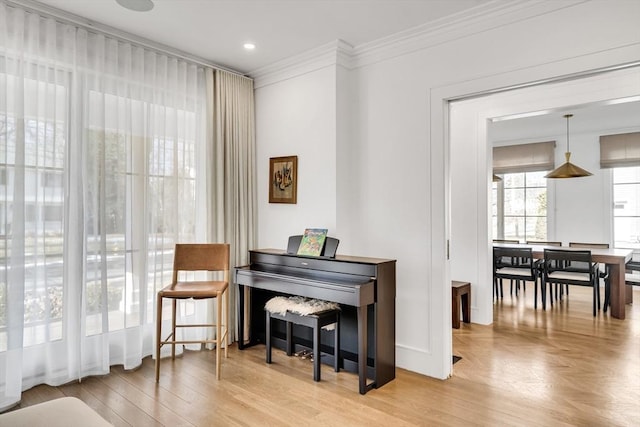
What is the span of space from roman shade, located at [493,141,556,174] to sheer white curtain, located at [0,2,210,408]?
6227mm

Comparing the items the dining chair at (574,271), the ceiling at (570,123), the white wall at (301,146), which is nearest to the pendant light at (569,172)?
the ceiling at (570,123)

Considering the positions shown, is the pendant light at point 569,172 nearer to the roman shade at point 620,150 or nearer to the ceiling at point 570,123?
the ceiling at point 570,123

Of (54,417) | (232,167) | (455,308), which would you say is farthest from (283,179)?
(54,417)

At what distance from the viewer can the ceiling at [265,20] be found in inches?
111

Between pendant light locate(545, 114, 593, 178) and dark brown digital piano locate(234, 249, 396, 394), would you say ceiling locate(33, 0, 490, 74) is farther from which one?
pendant light locate(545, 114, 593, 178)

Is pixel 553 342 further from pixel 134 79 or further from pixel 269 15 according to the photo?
pixel 134 79

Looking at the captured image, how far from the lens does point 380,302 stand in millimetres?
3010

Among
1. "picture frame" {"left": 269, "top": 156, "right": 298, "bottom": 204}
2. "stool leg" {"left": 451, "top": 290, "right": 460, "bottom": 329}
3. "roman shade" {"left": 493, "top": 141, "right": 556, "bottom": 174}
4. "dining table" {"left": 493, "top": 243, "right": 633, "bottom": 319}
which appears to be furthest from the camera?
"roman shade" {"left": 493, "top": 141, "right": 556, "bottom": 174}

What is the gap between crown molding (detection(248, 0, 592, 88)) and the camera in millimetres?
2721

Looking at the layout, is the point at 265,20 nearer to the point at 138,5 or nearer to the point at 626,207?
the point at 138,5

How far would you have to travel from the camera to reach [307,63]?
3.74 meters

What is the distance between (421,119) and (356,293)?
5.02 feet

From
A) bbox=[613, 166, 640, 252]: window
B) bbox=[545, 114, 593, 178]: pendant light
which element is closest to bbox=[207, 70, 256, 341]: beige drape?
bbox=[545, 114, 593, 178]: pendant light

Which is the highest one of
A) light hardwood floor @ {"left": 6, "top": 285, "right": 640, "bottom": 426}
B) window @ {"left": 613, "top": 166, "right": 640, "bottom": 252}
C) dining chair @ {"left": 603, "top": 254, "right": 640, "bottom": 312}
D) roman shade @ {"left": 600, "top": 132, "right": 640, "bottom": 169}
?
roman shade @ {"left": 600, "top": 132, "right": 640, "bottom": 169}
